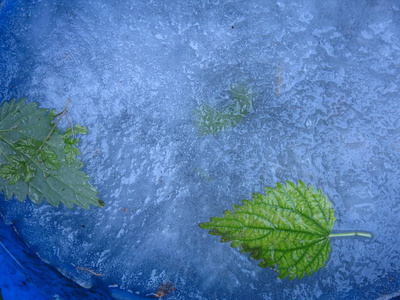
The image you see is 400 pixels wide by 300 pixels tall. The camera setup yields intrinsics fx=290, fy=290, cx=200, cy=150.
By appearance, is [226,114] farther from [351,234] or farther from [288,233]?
[351,234]

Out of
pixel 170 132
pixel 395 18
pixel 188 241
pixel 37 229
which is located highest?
pixel 395 18

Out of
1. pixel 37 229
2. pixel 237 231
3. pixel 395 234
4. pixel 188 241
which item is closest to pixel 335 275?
pixel 395 234

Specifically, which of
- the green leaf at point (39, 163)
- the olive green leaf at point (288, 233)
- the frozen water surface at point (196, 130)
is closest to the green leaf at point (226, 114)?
the frozen water surface at point (196, 130)

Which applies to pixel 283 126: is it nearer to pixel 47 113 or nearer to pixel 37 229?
pixel 47 113

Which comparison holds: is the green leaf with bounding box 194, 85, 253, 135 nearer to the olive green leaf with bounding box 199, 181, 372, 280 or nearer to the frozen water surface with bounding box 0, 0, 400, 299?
the frozen water surface with bounding box 0, 0, 400, 299

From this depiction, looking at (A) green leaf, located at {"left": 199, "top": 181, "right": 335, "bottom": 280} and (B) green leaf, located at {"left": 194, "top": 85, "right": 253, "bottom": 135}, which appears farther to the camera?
(B) green leaf, located at {"left": 194, "top": 85, "right": 253, "bottom": 135}

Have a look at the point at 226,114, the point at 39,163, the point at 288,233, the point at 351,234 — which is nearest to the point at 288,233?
the point at 288,233

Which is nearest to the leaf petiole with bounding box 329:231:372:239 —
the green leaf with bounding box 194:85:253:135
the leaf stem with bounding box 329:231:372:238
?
the leaf stem with bounding box 329:231:372:238
